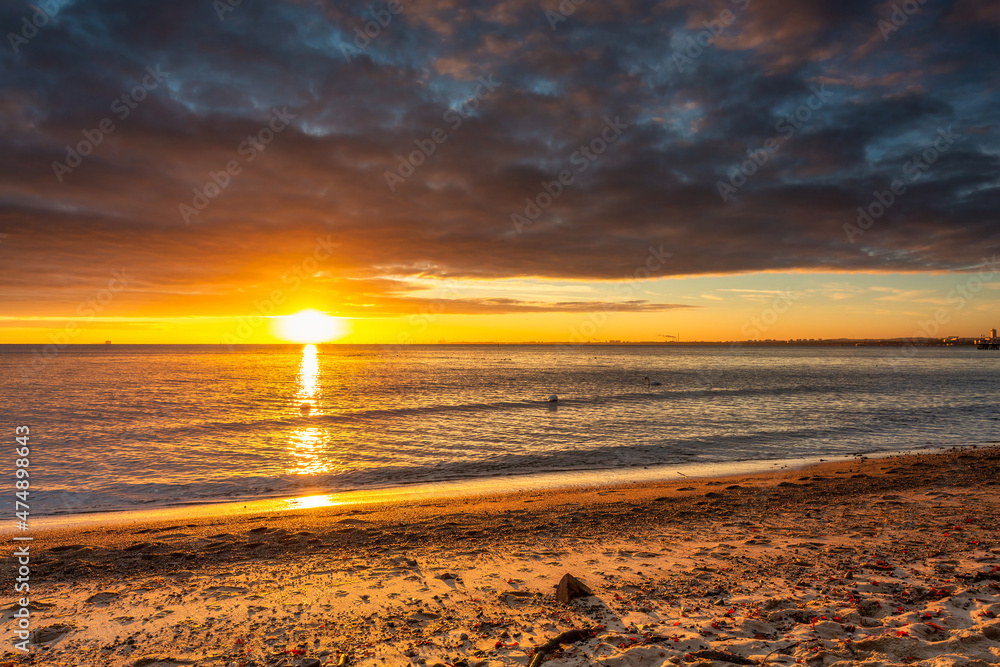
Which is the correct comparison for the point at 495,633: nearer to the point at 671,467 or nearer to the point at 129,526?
the point at 129,526

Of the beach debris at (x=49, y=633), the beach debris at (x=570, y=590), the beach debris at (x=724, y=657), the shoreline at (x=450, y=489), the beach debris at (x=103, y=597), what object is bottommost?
the shoreline at (x=450, y=489)

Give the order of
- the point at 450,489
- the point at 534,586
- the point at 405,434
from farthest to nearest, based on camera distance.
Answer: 1. the point at 405,434
2. the point at 450,489
3. the point at 534,586

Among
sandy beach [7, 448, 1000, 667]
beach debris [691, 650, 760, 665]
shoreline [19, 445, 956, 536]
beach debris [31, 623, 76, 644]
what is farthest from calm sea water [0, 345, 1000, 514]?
beach debris [691, 650, 760, 665]

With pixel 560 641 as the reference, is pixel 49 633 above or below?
below

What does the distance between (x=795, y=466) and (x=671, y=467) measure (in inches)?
177

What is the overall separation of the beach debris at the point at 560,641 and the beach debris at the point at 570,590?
0.93m

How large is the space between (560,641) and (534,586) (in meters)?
1.77

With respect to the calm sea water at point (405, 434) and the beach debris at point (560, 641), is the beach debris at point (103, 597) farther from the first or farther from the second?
the calm sea water at point (405, 434)

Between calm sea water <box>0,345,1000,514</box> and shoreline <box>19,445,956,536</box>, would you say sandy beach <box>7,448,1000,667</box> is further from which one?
calm sea water <box>0,345,1000,514</box>

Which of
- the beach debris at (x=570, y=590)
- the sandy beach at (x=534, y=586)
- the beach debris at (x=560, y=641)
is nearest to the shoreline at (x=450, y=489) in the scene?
the sandy beach at (x=534, y=586)

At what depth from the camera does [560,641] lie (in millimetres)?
6070

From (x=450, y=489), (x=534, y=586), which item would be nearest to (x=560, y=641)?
(x=534, y=586)

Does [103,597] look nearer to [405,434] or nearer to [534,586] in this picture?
[534,586]

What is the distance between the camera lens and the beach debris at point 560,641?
565cm
